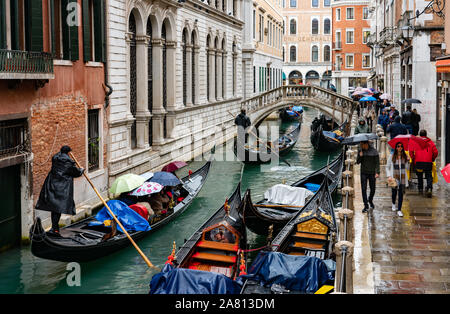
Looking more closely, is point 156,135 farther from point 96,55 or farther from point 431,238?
point 431,238

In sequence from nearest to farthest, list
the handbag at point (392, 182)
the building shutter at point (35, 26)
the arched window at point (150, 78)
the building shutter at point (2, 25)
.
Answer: the building shutter at point (2, 25) < the handbag at point (392, 182) < the building shutter at point (35, 26) < the arched window at point (150, 78)

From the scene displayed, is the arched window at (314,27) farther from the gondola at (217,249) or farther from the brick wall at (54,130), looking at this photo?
the gondola at (217,249)

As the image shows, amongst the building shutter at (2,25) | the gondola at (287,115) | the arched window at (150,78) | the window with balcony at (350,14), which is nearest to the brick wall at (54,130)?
the building shutter at (2,25)

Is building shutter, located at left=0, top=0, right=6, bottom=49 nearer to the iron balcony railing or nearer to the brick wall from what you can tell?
the iron balcony railing

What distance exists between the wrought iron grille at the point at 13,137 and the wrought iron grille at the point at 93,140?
Answer: 255 centimetres

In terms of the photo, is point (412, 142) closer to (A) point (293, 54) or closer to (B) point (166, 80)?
(B) point (166, 80)

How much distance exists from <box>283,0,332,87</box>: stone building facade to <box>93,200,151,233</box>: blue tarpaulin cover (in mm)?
46659

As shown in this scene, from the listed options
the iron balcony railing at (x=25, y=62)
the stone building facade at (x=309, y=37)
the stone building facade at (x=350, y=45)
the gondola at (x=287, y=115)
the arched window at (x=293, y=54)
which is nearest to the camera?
the iron balcony railing at (x=25, y=62)

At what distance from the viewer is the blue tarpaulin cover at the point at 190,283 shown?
19.8ft

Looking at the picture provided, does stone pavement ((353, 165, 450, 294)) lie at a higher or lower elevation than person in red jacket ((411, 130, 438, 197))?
lower

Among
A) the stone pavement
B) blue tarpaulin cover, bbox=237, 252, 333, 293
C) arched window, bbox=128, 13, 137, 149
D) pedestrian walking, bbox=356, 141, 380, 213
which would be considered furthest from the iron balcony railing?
arched window, bbox=128, 13, 137, 149

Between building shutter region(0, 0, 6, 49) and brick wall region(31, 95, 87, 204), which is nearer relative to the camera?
building shutter region(0, 0, 6, 49)

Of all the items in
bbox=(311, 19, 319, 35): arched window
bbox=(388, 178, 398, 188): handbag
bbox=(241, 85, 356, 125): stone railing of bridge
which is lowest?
bbox=(388, 178, 398, 188): handbag

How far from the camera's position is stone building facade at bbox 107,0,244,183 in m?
13.6
